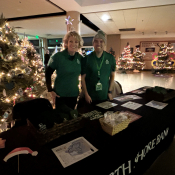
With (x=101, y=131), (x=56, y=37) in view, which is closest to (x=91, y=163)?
(x=101, y=131)

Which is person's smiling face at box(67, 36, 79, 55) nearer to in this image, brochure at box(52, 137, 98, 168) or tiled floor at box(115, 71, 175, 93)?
brochure at box(52, 137, 98, 168)

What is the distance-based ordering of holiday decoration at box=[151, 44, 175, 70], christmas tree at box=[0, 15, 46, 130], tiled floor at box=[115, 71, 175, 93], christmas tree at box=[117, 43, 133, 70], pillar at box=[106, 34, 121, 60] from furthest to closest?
pillar at box=[106, 34, 121, 60]
christmas tree at box=[117, 43, 133, 70]
holiday decoration at box=[151, 44, 175, 70]
tiled floor at box=[115, 71, 175, 93]
christmas tree at box=[0, 15, 46, 130]

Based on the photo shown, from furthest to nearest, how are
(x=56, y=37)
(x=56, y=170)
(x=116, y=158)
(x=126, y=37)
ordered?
(x=56, y=37) → (x=126, y=37) → (x=116, y=158) → (x=56, y=170)

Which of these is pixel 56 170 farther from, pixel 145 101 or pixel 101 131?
pixel 145 101

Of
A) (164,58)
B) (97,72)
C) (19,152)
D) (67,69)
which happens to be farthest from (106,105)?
(164,58)

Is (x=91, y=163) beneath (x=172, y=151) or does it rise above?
above

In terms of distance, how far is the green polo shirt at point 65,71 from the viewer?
4.75 ft

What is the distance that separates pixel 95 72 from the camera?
1556 millimetres

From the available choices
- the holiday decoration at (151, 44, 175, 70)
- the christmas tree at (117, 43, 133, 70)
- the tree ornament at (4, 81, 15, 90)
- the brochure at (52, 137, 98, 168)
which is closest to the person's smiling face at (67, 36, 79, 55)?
the brochure at (52, 137, 98, 168)

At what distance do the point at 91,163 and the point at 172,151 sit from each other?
1522 millimetres

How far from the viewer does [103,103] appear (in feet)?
5.14

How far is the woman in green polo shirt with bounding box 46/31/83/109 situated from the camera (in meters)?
1.44

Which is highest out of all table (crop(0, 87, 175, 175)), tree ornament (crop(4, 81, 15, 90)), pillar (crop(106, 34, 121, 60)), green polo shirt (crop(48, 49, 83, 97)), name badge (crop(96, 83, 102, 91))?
pillar (crop(106, 34, 121, 60))

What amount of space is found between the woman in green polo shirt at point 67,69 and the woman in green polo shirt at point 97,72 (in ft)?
0.40
